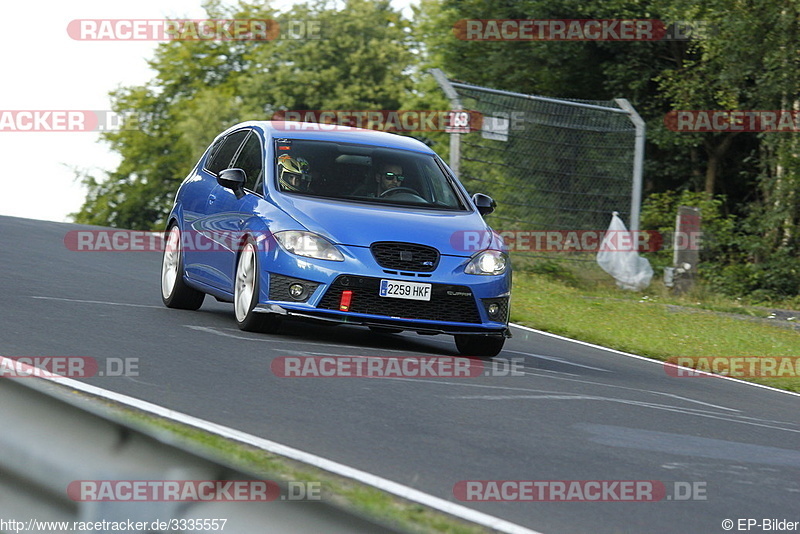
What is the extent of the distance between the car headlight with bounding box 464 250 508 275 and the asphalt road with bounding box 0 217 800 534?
2.76ft

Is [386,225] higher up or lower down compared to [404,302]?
higher up

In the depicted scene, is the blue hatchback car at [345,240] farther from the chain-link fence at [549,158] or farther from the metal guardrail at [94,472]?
the chain-link fence at [549,158]

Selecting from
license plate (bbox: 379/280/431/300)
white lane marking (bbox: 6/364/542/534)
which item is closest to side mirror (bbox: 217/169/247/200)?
license plate (bbox: 379/280/431/300)

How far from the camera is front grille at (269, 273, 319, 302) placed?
404 inches

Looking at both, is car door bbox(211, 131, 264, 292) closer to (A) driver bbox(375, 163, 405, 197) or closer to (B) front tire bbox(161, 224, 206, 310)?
(B) front tire bbox(161, 224, 206, 310)

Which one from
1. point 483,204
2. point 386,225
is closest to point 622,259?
point 483,204

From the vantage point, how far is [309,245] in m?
10.3

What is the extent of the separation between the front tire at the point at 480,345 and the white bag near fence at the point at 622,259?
1264 centimetres

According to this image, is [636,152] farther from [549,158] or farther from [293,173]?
[293,173]

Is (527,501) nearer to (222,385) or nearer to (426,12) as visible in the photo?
(222,385)

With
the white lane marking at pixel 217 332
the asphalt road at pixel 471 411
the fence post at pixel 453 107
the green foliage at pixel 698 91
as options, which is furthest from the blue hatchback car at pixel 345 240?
the fence post at pixel 453 107

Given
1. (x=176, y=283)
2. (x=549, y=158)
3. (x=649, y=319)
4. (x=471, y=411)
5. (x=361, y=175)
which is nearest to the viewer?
(x=471, y=411)

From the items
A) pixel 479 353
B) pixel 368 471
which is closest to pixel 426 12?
pixel 479 353

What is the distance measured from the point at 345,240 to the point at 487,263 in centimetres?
123
